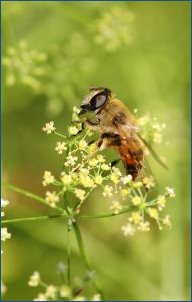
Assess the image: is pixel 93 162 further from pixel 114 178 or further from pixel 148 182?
pixel 148 182

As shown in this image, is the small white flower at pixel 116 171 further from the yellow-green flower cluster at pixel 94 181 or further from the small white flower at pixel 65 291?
the small white flower at pixel 65 291

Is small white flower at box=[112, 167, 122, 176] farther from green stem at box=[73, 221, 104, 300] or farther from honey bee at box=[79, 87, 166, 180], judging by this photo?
green stem at box=[73, 221, 104, 300]

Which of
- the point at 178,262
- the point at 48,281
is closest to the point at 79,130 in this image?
the point at 178,262

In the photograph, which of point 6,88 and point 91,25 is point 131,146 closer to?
point 91,25

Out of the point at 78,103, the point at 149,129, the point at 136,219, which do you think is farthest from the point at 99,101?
the point at 78,103

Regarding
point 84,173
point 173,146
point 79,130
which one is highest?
point 173,146
